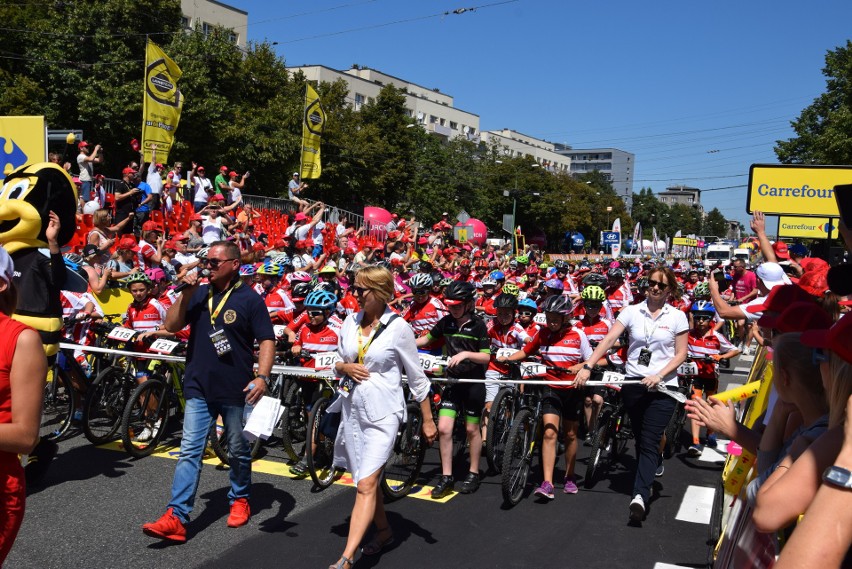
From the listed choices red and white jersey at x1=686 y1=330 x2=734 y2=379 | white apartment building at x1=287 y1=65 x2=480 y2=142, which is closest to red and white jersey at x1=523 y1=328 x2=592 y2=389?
red and white jersey at x1=686 y1=330 x2=734 y2=379

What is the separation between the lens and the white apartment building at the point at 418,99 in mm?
81525

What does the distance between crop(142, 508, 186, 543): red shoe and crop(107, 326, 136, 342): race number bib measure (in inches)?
131

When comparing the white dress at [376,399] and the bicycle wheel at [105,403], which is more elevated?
the white dress at [376,399]

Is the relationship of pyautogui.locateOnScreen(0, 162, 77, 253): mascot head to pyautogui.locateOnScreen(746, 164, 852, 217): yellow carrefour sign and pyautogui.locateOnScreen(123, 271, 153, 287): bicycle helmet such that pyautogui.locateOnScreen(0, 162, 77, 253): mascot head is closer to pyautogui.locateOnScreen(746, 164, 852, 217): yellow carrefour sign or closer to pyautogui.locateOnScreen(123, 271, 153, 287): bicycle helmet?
pyautogui.locateOnScreen(123, 271, 153, 287): bicycle helmet

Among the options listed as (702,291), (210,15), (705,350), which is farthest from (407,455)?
(210,15)

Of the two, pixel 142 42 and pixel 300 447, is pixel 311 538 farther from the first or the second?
pixel 142 42

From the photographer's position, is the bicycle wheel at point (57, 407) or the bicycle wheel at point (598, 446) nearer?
the bicycle wheel at point (598, 446)

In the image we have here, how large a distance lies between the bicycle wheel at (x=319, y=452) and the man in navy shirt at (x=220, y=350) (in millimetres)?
1165

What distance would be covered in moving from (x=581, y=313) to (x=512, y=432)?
5.04 metres

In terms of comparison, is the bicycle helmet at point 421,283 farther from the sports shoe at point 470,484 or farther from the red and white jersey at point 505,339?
the sports shoe at point 470,484

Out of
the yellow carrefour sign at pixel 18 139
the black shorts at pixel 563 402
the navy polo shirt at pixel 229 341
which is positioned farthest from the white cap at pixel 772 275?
the yellow carrefour sign at pixel 18 139

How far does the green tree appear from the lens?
116 ft

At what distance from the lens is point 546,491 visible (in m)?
6.88

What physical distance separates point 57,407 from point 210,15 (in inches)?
2169
